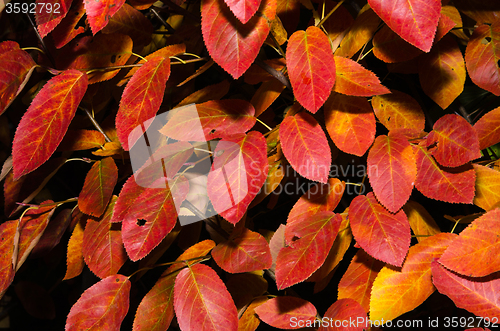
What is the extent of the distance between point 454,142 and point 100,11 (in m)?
0.55

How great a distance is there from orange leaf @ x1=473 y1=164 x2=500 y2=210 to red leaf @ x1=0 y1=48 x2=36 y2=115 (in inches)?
30.5

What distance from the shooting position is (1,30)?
0.98 m

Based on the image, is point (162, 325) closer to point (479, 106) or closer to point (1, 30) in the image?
point (479, 106)

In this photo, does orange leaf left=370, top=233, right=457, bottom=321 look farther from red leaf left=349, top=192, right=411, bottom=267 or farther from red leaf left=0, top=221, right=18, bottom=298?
red leaf left=0, top=221, right=18, bottom=298

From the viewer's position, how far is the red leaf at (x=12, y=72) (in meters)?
0.53

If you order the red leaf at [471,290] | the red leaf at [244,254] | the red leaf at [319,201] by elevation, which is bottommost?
the red leaf at [471,290]

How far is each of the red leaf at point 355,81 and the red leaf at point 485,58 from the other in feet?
0.79

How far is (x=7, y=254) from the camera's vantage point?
64 centimetres

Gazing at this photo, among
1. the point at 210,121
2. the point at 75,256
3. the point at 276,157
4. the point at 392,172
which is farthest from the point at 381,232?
the point at 75,256

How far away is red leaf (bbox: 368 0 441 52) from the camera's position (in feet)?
1.38

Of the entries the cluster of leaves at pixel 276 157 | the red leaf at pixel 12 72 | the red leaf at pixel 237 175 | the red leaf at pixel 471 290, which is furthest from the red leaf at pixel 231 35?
the red leaf at pixel 471 290

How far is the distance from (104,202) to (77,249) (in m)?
0.16

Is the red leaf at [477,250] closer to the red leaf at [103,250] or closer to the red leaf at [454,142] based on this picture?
the red leaf at [454,142]

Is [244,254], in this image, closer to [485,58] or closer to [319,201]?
[319,201]
